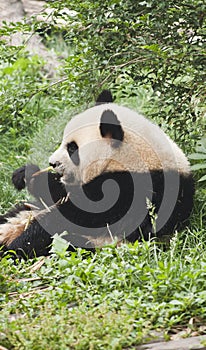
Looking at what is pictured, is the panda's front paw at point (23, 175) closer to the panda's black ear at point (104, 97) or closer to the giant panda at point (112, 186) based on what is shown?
the giant panda at point (112, 186)

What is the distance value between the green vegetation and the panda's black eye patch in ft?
2.41

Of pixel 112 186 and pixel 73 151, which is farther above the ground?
pixel 73 151

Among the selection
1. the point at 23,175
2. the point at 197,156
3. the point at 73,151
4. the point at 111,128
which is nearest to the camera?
the point at 111,128

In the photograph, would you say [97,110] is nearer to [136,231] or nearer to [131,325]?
[136,231]

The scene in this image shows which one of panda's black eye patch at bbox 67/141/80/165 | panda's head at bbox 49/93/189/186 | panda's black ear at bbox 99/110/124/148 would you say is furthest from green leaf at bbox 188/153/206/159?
panda's black eye patch at bbox 67/141/80/165

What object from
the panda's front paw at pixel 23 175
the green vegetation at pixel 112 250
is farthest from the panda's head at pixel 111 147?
the panda's front paw at pixel 23 175

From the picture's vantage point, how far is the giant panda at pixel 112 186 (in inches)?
199

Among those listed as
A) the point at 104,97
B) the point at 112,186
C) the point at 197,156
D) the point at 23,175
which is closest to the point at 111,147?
the point at 112,186

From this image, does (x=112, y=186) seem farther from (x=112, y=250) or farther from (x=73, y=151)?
(x=112, y=250)

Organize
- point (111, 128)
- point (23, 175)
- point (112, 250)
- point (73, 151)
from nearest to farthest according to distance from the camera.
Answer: point (112, 250) < point (111, 128) < point (73, 151) < point (23, 175)

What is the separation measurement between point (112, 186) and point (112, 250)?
2.20ft

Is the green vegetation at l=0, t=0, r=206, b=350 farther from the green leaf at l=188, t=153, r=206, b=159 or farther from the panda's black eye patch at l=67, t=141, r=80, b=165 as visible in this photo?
the panda's black eye patch at l=67, t=141, r=80, b=165

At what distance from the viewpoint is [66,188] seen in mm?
5285

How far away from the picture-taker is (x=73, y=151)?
5305 mm
